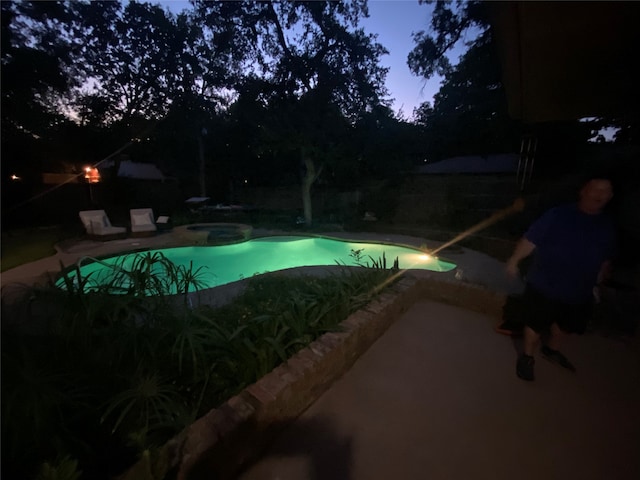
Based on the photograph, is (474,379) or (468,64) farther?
(468,64)

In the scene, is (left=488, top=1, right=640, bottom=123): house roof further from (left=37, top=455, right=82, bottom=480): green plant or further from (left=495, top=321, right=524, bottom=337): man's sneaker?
(left=37, top=455, right=82, bottom=480): green plant

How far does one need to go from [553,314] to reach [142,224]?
10.6 meters

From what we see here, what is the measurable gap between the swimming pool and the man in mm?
4215

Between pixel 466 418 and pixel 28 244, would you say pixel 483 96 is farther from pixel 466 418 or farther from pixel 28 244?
pixel 28 244

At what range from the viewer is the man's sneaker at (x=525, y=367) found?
222 cm

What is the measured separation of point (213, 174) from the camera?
18109 millimetres

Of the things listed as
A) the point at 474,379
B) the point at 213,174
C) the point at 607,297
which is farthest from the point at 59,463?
the point at 213,174

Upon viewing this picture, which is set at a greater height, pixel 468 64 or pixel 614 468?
pixel 468 64

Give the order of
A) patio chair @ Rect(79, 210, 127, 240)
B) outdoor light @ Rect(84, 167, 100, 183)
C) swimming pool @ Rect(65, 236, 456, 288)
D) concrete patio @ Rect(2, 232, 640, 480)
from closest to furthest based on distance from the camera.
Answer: concrete patio @ Rect(2, 232, 640, 480), swimming pool @ Rect(65, 236, 456, 288), patio chair @ Rect(79, 210, 127, 240), outdoor light @ Rect(84, 167, 100, 183)

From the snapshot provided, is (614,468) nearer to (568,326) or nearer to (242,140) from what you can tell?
(568,326)

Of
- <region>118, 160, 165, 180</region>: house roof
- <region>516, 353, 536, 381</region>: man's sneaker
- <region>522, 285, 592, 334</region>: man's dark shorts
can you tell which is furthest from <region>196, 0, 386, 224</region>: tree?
<region>118, 160, 165, 180</region>: house roof

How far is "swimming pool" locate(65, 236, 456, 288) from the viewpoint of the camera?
712cm

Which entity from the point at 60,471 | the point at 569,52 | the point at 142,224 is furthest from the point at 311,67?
the point at 60,471

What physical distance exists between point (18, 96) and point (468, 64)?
11.6 metres
